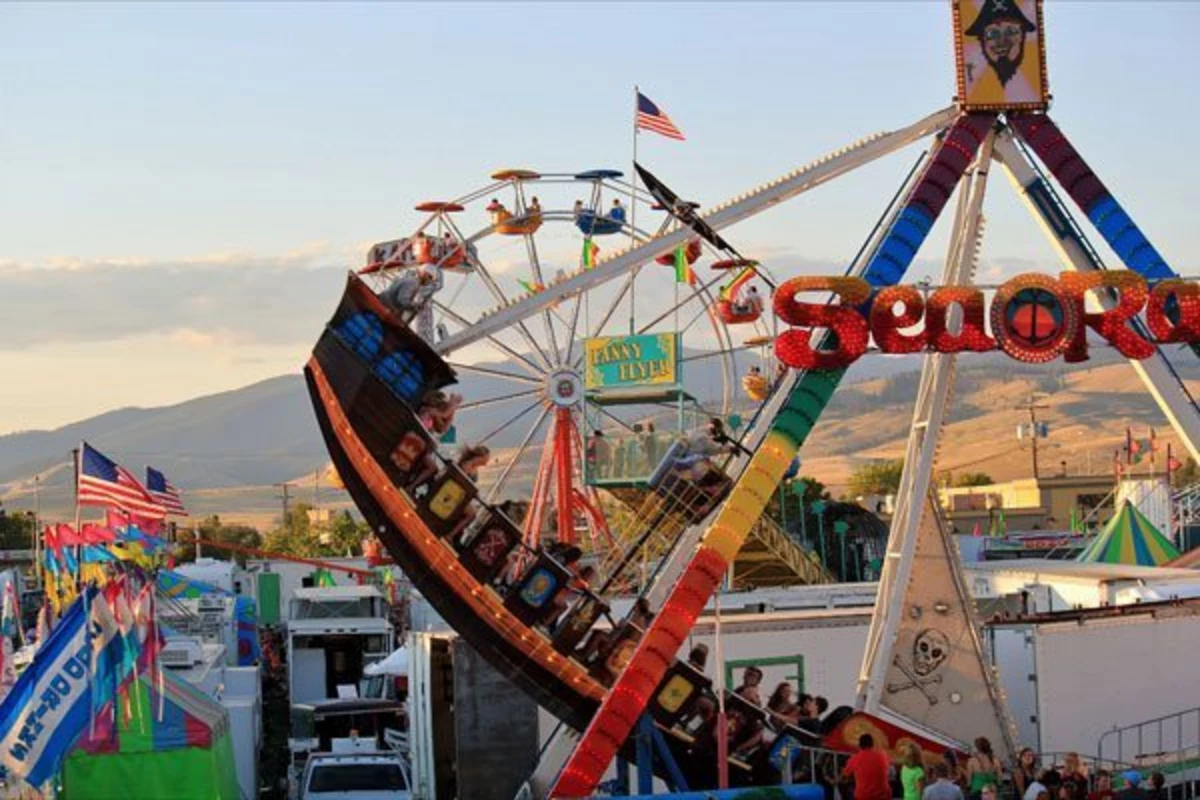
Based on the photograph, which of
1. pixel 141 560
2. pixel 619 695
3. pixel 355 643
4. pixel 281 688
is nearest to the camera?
pixel 619 695

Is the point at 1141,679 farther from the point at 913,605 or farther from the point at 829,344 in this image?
the point at 829,344

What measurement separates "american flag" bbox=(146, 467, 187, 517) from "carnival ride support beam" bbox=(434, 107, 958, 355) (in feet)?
54.6

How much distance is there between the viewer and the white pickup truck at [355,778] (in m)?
32.2

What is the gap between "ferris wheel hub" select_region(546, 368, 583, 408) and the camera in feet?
168

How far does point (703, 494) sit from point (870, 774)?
170 inches

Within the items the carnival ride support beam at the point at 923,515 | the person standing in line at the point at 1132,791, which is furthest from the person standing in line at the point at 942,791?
the carnival ride support beam at the point at 923,515

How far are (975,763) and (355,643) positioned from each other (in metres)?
27.0

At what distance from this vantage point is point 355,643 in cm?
5300

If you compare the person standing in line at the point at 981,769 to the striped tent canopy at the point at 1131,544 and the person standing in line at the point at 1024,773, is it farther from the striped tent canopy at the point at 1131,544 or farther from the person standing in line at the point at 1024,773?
the striped tent canopy at the point at 1131,544

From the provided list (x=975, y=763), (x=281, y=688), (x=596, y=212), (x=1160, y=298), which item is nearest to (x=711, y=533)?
(x=975, y=763)

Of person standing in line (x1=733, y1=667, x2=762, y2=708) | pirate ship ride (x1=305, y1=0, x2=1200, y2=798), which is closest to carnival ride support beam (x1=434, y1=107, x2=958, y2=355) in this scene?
pirate ship ride (x1=305, y1=0, x2=1200, y2=798)

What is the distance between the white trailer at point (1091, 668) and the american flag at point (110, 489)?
1570 centimetres

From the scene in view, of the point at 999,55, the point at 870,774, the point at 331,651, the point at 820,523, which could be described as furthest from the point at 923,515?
the point at 820,523

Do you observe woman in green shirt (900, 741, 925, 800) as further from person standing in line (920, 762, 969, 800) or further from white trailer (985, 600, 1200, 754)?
white trailer (985, 600, 1200, 754)
